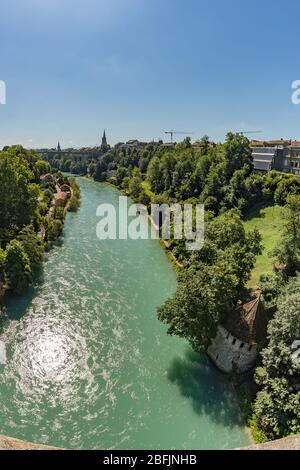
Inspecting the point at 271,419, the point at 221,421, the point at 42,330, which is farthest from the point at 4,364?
the point at 271,419

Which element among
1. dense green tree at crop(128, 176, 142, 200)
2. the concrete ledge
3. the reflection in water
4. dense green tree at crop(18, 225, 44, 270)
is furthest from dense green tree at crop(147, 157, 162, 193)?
the concrete ledge

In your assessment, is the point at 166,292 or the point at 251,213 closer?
the point at 166,292

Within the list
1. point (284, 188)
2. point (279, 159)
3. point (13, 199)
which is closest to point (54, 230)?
point (13, 199)

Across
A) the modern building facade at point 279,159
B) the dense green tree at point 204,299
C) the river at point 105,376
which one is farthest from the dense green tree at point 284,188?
the dense green tree at point 204,299

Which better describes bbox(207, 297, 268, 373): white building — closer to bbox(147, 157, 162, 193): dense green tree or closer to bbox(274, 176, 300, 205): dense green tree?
bbox(274, 176, 300, 205): dense green tree

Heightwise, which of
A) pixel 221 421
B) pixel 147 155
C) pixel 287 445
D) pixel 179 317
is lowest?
pixel 221 421

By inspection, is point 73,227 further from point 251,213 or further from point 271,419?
point 271,419

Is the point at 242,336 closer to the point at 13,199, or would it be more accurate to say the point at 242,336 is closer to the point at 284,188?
the point at 13,199
